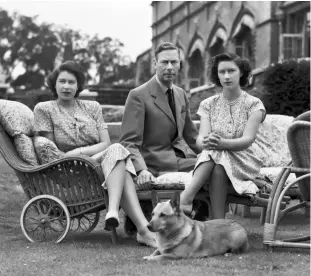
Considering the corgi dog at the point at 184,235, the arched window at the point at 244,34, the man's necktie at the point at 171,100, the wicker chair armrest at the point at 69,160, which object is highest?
the arched window at the point at 244,34

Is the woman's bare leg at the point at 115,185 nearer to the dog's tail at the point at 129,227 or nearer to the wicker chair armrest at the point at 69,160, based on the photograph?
the wicker chair armrest at the point at 69,160

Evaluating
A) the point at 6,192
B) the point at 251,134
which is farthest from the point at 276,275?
the point at 6,192

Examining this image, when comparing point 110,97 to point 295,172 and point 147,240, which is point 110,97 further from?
point 295,172

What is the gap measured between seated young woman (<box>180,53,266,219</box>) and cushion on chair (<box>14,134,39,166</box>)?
1.38 metres

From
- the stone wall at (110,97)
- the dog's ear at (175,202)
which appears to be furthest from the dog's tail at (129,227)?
the stone wall at (110,97)

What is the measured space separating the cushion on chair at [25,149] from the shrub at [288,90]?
8.54 m

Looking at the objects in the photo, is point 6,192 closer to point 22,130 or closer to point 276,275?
point 22,130

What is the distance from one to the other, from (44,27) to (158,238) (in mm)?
61885

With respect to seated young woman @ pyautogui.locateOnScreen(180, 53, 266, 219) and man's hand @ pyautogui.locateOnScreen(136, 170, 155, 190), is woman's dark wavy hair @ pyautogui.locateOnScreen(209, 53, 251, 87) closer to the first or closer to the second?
seated young woman @ pyautogui.locateOnScreen(180, 53, 266, 219)

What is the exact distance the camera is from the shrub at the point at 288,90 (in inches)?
562

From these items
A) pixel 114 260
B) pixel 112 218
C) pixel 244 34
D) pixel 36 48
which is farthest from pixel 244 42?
pixel 36 48

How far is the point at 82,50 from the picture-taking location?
70562mm

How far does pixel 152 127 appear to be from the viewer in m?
6.65

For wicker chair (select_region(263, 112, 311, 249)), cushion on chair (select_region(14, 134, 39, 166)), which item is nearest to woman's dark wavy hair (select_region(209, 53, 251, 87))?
wicker chair (select_region(263, 112, 311, 249))
